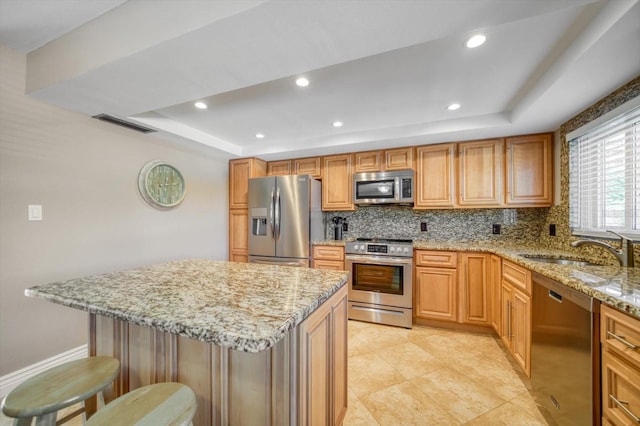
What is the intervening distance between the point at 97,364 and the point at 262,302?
33.1 inches

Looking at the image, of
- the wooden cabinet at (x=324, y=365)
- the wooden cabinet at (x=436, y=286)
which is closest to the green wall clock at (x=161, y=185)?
the wooden cabinet at (x=324, y=365)

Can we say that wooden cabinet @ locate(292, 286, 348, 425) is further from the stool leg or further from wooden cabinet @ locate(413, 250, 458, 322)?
wooden cabinet @ locate(413, 250, 458, 322)

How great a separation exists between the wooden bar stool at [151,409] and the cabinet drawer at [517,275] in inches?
84.6

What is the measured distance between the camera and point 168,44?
131cm

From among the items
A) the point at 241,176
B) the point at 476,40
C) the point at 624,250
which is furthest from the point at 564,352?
the point at 241,176

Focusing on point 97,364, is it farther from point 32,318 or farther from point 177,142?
point 177,142

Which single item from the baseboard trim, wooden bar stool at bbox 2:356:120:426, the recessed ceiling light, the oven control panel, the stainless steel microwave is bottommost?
the baseboard trim

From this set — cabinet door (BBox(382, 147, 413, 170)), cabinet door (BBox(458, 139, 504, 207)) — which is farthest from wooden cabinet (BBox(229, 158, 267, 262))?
cabinet door (BBox(458, 139, 504, 207))

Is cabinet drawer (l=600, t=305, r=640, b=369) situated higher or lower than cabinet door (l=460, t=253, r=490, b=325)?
higher

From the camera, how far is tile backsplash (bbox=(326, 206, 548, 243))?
299cm

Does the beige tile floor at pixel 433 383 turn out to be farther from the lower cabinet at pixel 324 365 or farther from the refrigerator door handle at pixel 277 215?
the refrigerator door handle at pixel 277 215

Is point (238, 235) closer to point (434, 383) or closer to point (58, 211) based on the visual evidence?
point (58, 211)

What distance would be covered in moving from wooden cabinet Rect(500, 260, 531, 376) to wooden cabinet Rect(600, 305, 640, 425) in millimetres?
698

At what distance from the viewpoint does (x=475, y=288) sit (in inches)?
105
